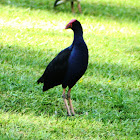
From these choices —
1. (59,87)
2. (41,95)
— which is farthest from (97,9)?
(41,95)

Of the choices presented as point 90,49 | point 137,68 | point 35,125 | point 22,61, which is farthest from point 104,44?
point 35,125

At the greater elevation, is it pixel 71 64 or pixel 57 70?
pixel 71 64

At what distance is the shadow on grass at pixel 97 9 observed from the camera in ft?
34.4

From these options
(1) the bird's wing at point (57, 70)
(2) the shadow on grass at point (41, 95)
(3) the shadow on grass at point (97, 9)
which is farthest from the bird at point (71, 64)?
(3) the shadow on grass at point (97, 9)

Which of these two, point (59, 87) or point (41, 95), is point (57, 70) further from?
point (59, 87)

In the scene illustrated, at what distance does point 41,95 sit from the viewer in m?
5.05

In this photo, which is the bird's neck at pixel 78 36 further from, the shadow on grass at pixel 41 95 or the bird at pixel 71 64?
the shadow on grass at pixel 41 95

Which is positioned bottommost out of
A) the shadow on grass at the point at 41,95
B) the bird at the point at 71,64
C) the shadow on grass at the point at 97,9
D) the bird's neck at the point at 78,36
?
the shadow on grass at the point at 41,95

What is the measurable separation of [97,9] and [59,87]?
649 cm

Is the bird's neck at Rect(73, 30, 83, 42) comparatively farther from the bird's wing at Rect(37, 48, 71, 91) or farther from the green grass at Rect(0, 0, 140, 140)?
the green grass at Rect(0, 0, 140, 140)

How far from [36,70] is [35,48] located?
107cm

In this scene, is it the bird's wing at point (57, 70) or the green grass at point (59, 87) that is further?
the bird's wing at point (57, 70)

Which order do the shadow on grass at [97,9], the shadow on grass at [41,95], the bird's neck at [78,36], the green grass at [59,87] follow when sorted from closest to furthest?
1. the green grass at [59,87]
2. the bird's neck at [78,36]
3. the shadow on grass at [41,95]
4. the shadow on grass at [97,9]

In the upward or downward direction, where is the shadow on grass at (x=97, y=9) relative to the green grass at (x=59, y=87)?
upward
